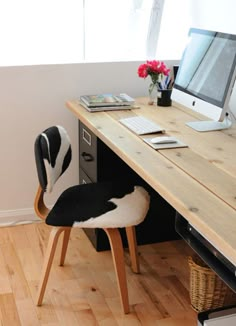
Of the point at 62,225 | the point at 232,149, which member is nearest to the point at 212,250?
the point at 232,149

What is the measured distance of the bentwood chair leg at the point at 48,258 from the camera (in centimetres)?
229

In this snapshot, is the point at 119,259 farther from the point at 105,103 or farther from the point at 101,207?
the point at 105,103

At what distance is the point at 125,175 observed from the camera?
2.78 m

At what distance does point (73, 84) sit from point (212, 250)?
1.56 meters

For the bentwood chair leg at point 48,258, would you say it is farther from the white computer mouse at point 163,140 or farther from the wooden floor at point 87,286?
the white computer mouse at point 163,140

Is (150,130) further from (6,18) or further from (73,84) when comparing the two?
(6,18)

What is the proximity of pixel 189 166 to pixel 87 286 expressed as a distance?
0.90 meters

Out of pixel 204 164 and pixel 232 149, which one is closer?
pixel 204 164

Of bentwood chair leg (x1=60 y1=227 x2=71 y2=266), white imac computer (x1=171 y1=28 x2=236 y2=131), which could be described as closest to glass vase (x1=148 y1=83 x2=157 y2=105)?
white imac computer (x1=171 y1=28 x2=236 y2=131)

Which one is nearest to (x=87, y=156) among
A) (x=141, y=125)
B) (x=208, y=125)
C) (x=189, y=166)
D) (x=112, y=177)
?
(x=112, y=177)

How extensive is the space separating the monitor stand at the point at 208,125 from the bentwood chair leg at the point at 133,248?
574 millimetres

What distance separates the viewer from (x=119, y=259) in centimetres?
228

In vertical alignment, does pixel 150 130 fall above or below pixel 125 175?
above

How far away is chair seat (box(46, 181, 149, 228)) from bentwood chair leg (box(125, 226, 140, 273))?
0.21 metres
